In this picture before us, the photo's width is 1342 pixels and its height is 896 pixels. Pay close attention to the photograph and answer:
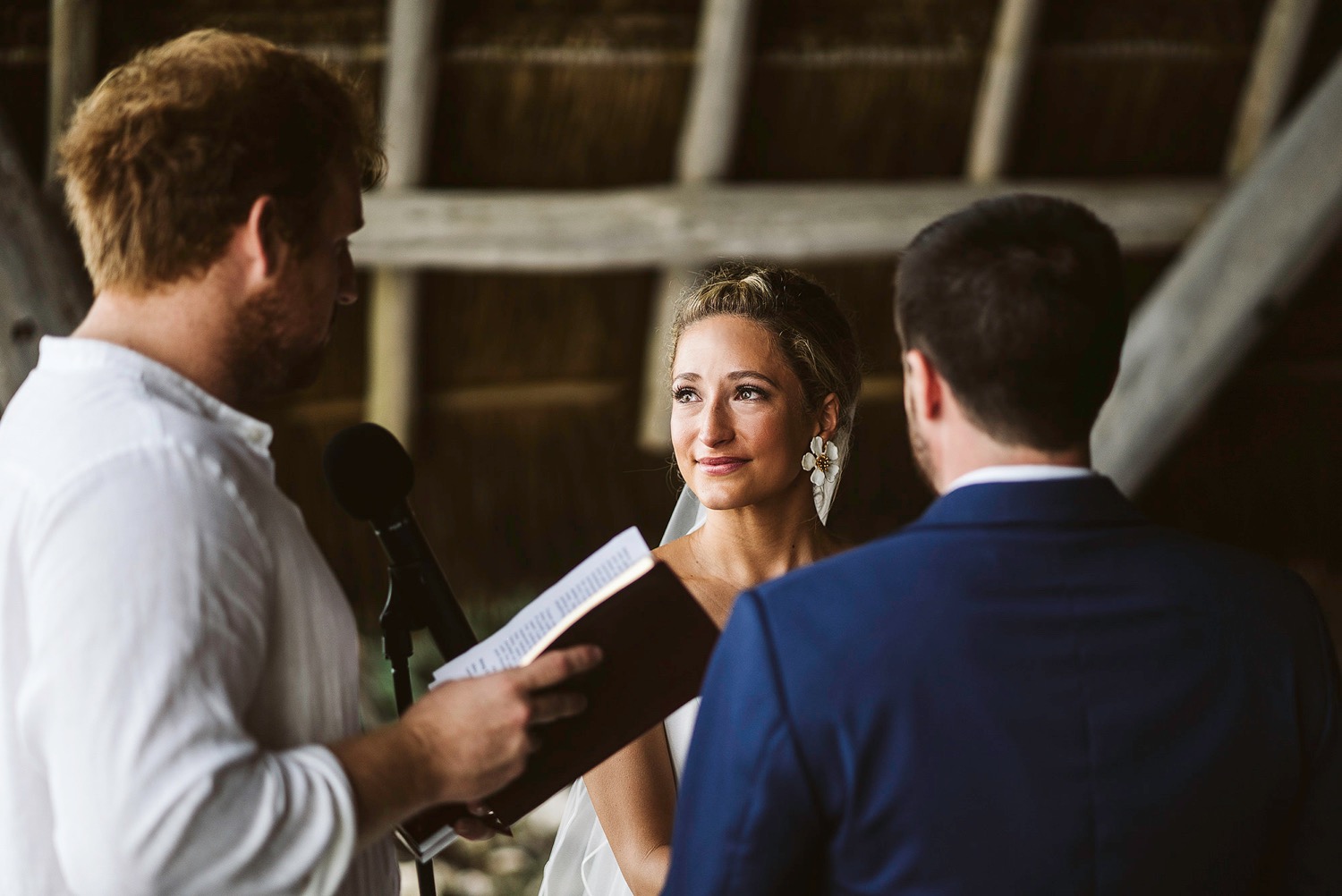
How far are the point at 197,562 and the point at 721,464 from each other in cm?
115

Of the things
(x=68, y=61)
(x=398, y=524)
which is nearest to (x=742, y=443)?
(x=398, y=524)

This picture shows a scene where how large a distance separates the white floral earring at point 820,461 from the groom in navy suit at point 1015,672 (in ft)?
3.34

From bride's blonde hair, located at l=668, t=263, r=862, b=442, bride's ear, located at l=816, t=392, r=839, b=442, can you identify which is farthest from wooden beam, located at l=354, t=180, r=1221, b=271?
bride's ear, located at l=816, t=392, r=839, b=442

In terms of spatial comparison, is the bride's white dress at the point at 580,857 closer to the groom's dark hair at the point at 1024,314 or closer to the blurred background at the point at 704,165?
the groom's dark hair at the point at 1024,314

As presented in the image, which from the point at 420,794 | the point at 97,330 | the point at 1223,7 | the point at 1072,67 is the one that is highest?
the point at 1223,7

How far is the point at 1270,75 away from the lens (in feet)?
13.7

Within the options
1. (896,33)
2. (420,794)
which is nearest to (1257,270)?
(896,33)

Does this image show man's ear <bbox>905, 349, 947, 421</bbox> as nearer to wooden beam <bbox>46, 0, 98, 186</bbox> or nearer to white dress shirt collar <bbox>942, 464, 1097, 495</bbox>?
white dress shirt collar <bbox>942, 464, 1097, 495</bbox>

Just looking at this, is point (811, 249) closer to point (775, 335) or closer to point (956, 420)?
point (775, 335)

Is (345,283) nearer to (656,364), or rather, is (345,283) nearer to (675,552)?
(675,552)

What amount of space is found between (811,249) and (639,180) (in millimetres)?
631

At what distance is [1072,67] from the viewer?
13.5ft

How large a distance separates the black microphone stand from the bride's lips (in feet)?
2.35

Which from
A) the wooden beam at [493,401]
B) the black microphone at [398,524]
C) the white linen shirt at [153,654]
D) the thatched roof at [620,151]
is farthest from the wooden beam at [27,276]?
the white linen shirt at [153,654]
